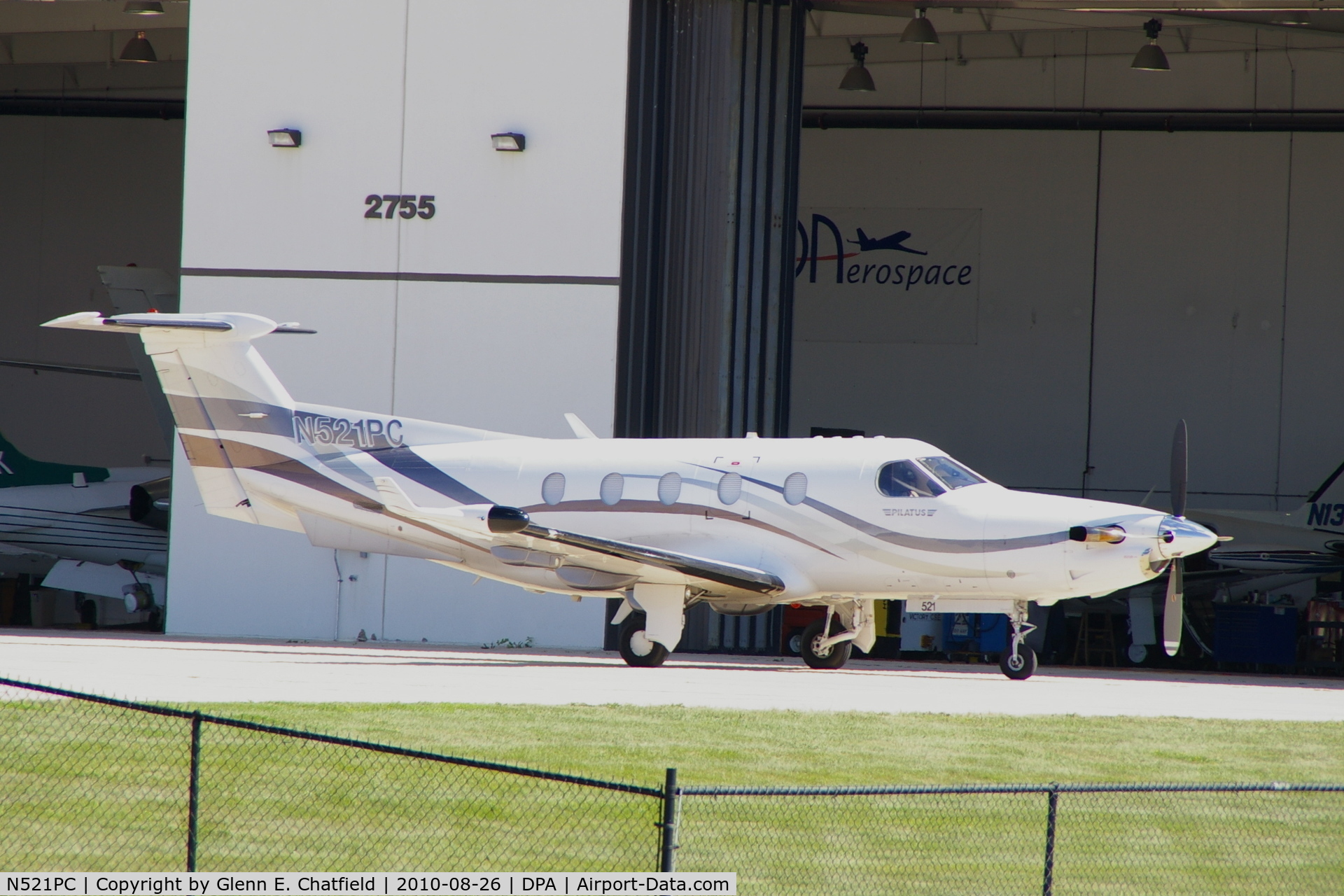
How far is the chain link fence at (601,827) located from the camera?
8086mm

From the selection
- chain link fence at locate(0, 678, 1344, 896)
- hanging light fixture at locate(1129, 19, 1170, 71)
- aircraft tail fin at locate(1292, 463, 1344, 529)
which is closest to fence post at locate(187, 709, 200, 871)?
chain link fence at locate(0, 678, 1344, 896)

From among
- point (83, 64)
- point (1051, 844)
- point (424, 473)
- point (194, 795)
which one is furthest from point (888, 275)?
point (194, 795)

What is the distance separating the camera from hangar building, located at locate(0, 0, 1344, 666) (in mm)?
21719

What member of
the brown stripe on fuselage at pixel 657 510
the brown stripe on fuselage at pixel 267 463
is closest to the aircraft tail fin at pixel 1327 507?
the brown stripe on fuselage at pixel 657 510

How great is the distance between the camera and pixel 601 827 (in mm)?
8930

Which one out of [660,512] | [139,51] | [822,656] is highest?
[139,51]

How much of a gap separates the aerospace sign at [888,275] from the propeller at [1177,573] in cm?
1592

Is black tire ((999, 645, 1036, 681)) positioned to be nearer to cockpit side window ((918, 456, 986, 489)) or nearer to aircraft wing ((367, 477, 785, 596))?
cockpit side window ((918, 456, 986, 489))

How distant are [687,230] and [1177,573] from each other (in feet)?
29.7

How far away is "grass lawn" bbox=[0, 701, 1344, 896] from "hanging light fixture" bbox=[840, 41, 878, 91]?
63.0 ft

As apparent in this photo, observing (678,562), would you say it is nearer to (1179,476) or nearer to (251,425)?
(1179,476)

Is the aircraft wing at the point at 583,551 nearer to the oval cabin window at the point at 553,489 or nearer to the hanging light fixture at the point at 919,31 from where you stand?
the oval cabin window at the point at 553,489

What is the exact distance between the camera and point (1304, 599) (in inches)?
1163

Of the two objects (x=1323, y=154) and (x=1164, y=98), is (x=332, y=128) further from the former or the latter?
(x=1323, y=154)
